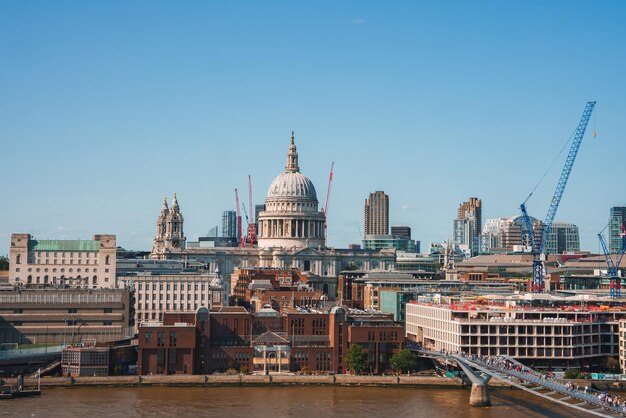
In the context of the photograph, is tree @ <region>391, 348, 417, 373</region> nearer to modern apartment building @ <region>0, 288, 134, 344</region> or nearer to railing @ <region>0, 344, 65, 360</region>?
modern apartment building @ <region>0, 288, 134, 344</region>

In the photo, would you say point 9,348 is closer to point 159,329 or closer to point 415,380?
point 159,329

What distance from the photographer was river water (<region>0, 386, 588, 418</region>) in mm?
68312

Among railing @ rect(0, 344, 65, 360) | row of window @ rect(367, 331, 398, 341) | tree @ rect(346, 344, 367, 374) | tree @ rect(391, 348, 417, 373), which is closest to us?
railing @ rect(0, 344, 65, 360)

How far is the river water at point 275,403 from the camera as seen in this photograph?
2689 inches

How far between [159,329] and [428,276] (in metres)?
87.7

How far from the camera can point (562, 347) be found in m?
85.8

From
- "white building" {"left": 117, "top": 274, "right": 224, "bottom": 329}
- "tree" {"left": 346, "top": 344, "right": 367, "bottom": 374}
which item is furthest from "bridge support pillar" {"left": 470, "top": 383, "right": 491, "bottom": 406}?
"white building" {"left": 117, "top": 274, "right": 224, "bottom": 329}

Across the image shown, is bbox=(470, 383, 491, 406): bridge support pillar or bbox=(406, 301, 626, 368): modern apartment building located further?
bbox=(406, 301, 626, 368): modern apartment building

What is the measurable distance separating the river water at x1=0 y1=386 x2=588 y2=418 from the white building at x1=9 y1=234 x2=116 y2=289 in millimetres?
40321

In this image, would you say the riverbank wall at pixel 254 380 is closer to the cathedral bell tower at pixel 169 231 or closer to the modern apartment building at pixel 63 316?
the modern apartment building at pixel 63 316

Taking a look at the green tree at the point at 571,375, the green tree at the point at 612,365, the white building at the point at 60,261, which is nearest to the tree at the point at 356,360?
the green tree at the point at 571,375

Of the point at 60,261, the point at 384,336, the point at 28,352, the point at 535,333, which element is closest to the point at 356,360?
the point at 384,336

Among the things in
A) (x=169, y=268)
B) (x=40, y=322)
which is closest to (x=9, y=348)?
(x=40, y=322)

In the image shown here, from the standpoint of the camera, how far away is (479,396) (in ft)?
235
